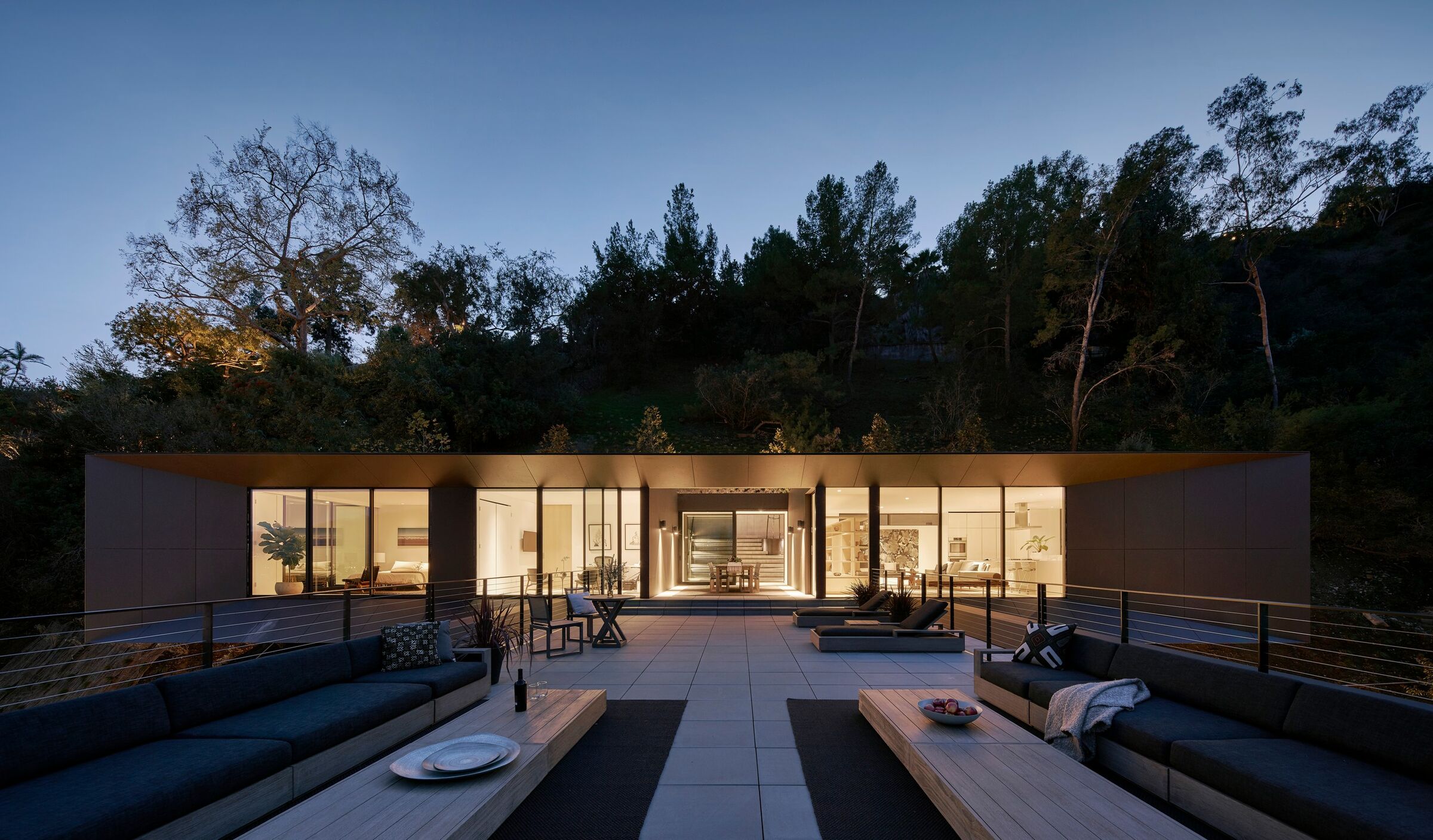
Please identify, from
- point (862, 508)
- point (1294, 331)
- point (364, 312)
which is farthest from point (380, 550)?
point (1294, 331)

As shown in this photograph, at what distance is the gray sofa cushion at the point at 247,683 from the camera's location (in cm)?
359

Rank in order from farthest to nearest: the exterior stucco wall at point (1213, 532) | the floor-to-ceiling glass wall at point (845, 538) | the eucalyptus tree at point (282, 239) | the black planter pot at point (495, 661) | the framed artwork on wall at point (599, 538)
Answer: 1. the eucalyptus tree at point (282, 239)
2. the framed artwork on wall at point (599, 538)
3. the floor-to-ceiling glass wall at point (845, 538)
4. the exterior stucco wall at point (1213, 532)
5. the black planter pot at point (495, 661)

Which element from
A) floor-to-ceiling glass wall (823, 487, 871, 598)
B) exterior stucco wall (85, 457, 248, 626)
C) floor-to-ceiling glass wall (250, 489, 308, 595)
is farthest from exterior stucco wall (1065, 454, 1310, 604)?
exterior stucco wall (85, 457, 248, 626)

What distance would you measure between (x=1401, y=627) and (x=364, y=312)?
2810cm

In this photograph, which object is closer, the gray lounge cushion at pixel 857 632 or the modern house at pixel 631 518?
the gray lounge cushion at pixel 857 632

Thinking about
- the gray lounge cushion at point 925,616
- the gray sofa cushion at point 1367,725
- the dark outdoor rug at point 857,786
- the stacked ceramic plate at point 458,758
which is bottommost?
the gray lounge cushion at point 925,616

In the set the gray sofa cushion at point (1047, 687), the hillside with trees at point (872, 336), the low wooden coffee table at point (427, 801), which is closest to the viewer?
the low wooden coffee table at point (427, 801)

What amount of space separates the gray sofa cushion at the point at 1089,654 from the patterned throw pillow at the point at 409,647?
540 centimetres

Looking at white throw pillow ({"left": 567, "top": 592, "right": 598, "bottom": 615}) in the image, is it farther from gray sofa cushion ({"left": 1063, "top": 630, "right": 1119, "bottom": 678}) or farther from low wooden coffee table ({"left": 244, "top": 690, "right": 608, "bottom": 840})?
gray sofa cushion ({"left": 1063, "top": 630, "right": 1119, "bottom": 678})

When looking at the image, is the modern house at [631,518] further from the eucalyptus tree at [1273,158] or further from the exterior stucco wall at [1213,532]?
the eucalyptus tree at [1273,158]

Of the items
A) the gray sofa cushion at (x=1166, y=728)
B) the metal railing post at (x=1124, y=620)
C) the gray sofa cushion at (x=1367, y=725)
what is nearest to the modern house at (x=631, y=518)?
the metal railing post at (x=1124, y=620)

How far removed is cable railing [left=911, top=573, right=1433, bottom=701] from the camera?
923 cm

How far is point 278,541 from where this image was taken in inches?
535

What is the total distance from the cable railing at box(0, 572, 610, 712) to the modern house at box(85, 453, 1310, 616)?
40 centimetres
